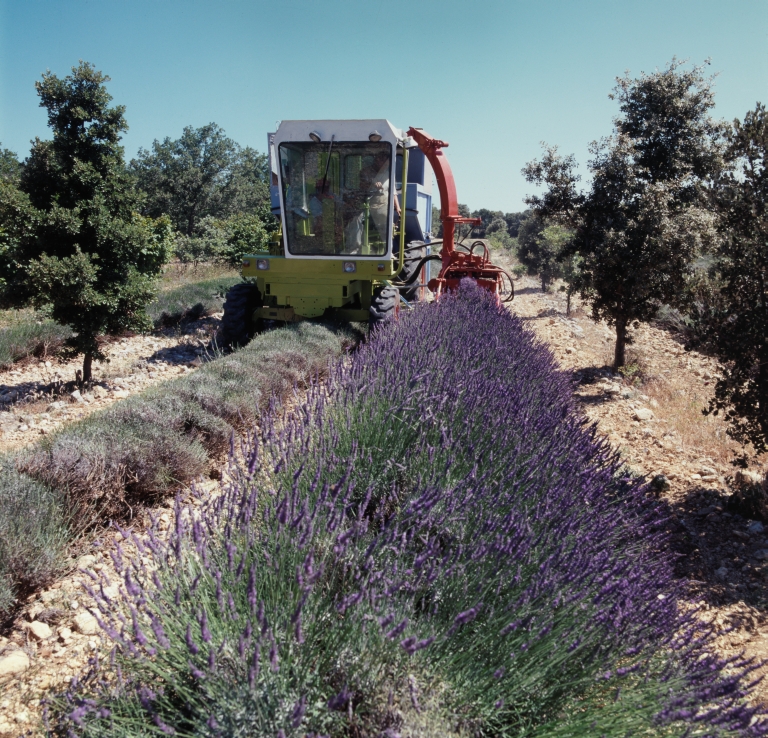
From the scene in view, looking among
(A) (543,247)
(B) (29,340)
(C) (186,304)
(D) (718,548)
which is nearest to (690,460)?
(D) (718,548)

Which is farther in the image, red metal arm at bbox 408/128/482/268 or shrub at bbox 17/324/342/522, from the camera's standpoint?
red metal arm at bbox 408/128/482/268

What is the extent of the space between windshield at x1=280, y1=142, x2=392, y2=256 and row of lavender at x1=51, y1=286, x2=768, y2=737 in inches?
205

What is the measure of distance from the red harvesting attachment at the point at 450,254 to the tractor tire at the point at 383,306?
3.99 ft

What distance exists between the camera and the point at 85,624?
2.28m

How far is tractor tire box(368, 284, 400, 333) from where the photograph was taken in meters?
6.93

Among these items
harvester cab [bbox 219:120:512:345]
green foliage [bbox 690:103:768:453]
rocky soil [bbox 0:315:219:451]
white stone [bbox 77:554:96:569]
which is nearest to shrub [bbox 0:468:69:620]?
white stone [bbox 77:554:96:569]

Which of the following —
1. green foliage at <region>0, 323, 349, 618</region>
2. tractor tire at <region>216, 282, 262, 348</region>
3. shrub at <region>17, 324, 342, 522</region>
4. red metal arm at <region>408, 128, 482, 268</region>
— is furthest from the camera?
red metal arm at <region>408, 128, 482, 268</region>

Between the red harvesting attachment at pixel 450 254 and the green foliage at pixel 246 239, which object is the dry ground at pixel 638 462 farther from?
the green foliage at pixel 246 239

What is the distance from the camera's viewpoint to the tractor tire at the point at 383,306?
6930mm

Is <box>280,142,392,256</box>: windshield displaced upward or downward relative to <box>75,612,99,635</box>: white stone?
upward

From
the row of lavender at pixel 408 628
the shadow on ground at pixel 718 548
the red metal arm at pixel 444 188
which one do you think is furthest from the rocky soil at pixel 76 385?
the shadow on ground at pixel 718 548

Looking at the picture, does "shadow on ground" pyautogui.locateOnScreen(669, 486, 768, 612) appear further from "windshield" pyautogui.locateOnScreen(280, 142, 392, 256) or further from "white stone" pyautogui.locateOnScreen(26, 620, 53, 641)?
"windshield" pyautogui.locateOnScreen(280, 142, 392, 256)

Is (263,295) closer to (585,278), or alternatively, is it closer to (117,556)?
(585,278)

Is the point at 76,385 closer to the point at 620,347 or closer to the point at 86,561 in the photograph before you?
the point at 86,561
